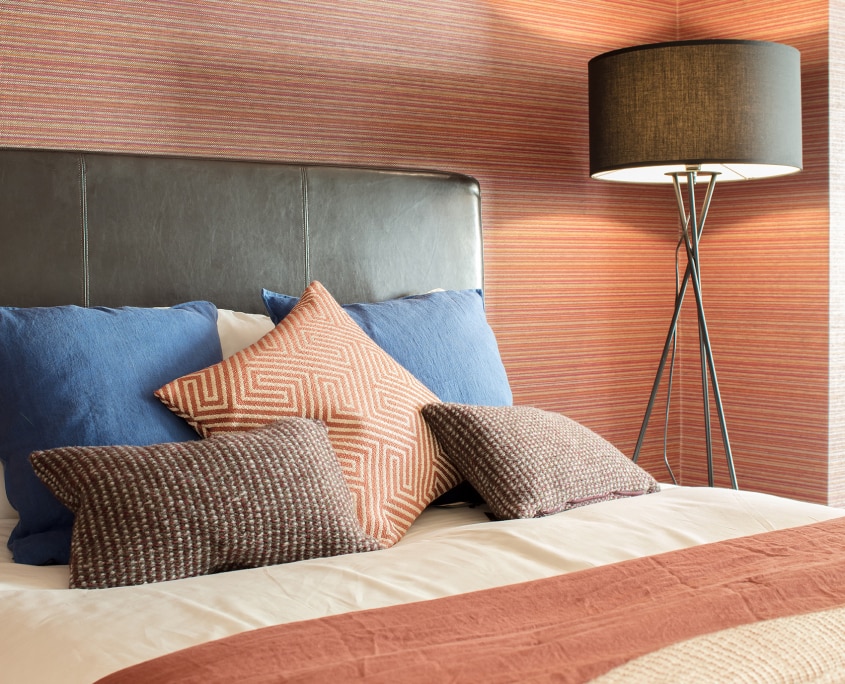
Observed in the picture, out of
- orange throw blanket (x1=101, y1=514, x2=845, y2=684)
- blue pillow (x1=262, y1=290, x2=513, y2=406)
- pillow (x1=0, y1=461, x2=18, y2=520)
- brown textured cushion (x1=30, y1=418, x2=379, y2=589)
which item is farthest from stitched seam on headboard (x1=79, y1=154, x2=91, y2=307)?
orange throw blanket (x1=101, y1=514, x2=845, y2=684)

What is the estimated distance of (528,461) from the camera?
6.30 feet

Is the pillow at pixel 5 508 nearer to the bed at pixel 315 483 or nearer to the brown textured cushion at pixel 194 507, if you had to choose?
the bed at pixel 315 483

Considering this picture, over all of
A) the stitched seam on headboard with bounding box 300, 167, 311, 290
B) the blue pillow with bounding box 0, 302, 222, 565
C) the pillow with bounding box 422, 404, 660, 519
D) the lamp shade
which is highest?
the lamp shade

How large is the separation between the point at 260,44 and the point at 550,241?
1122 millimetres

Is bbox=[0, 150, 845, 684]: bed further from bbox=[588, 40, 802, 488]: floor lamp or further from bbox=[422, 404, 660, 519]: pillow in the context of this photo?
bbox=[588, 40, 802, 488]: floor lamp

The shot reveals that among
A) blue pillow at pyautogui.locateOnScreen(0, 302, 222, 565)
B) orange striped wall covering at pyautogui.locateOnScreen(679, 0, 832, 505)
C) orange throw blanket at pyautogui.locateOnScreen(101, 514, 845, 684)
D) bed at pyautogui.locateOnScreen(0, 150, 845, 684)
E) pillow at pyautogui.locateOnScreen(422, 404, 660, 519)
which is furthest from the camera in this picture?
orange striped wall covering at pyautogui.locateOnScreen(679, 0, 832, 505)

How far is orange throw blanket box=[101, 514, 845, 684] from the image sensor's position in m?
1.06

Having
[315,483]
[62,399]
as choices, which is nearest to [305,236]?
[62,399]

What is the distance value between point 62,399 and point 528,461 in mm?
867

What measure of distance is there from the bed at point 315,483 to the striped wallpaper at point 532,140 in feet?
0.73

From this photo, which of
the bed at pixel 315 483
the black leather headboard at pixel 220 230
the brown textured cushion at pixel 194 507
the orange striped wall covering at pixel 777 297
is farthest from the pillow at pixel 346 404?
the orange striped wall covering at pixel 777 297

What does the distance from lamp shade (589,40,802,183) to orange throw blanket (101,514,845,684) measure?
1427 millimetres

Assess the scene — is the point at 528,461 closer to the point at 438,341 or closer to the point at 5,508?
the point at 438,341

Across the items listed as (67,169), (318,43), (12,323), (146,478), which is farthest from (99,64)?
(146,478)
